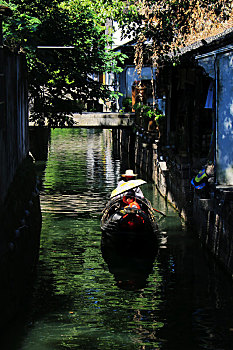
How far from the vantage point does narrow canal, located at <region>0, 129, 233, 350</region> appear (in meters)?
10.3

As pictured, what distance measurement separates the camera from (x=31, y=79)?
23.7m

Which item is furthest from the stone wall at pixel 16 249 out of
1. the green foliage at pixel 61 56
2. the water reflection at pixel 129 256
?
the green foliage at pixel 61 56

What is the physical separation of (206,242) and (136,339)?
6.42 meters

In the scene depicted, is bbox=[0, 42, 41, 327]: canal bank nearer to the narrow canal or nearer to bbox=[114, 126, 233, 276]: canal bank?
the narrow canal

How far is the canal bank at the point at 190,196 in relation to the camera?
13.6 metres

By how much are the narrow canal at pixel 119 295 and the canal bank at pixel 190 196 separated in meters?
0.42

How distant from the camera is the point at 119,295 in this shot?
508 inches

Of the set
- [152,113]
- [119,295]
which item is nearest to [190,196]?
[119,295]

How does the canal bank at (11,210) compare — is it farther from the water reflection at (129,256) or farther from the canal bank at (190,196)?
the canal bank at (190,196)

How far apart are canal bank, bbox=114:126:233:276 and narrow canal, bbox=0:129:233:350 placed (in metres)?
0.42

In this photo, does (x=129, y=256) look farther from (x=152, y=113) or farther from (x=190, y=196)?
(x=152, y=113)

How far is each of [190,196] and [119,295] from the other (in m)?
7.21

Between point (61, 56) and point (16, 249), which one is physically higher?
point (61, 56)

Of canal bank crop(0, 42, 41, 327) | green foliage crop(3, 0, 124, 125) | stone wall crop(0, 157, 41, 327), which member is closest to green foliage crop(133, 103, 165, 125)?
green foliage crop(3, 0, 124, 125)
